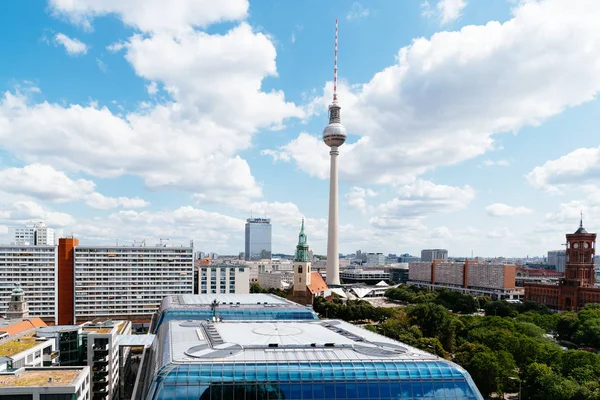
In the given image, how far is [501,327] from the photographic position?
298 feet

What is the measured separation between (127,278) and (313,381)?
97.7 meters

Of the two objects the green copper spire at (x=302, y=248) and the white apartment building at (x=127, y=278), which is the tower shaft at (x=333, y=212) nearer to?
the green copper spire at (x=302, y=248)

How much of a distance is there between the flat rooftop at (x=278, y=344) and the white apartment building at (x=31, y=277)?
72.6m

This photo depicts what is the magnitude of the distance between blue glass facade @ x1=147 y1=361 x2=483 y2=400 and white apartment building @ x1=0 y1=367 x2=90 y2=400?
36.5 feet

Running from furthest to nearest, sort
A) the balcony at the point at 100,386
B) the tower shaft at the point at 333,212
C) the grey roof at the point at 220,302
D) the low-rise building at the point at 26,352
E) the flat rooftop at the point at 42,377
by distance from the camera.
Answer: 1. the tower shaft at the point at 333,212
2. the grey roof at the point at 220,302
3. the balcony at the point at 100,386
4. the low-rise building at the point at 26,352
5. the flat rooftop at the point at 42,377

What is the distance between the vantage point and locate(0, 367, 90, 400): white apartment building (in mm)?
38406

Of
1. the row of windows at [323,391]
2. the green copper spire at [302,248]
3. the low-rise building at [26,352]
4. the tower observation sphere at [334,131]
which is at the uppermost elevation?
the tower observation sphere at [334,131]

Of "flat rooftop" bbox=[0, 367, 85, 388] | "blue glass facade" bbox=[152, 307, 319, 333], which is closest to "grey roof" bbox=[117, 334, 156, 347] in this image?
"blue glass facade" bbox=[152, 307, 319, 333]

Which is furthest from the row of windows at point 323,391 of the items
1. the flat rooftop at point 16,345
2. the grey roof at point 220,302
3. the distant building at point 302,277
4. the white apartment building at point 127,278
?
the distant building at point 302,277

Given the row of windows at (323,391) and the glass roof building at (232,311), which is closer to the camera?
the row of windows at (323,391)

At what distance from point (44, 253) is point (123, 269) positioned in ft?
63.4

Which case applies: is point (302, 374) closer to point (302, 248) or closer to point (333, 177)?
point (302, 248)

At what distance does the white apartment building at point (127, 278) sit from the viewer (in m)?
116

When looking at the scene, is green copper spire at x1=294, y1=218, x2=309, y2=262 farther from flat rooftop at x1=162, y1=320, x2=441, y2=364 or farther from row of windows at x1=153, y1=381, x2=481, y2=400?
row of windows at x1=153, y1=381, x2=481, y2=400
